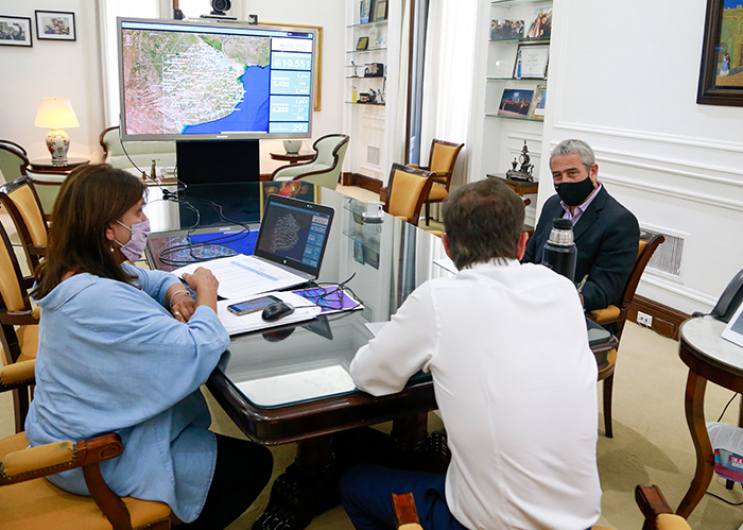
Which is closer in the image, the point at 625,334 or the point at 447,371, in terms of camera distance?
the point at 447,371

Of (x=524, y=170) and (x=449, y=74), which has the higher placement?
(x=449, y=74)

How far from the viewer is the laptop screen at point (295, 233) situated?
2076 mm

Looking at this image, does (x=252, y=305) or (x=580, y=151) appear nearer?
(x=252, y=305)

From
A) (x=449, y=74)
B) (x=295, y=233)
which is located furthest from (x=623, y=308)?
(x=449, y=74)

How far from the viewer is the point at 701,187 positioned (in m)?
3.42

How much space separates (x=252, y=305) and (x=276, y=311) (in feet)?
0.40

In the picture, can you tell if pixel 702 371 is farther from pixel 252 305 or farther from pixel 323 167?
pixel 323 167

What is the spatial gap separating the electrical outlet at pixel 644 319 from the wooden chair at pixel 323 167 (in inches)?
113

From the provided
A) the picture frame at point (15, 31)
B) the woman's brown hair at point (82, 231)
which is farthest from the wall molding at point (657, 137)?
the picture frame at point (15, 31)

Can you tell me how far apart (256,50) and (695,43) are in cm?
231

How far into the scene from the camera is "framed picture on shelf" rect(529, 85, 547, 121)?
500cm

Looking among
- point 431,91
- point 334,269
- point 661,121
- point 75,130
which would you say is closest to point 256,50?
point 334,269

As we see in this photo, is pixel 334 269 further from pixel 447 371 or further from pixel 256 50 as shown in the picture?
pixel 256 50

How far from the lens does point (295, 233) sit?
2158 millimetres
